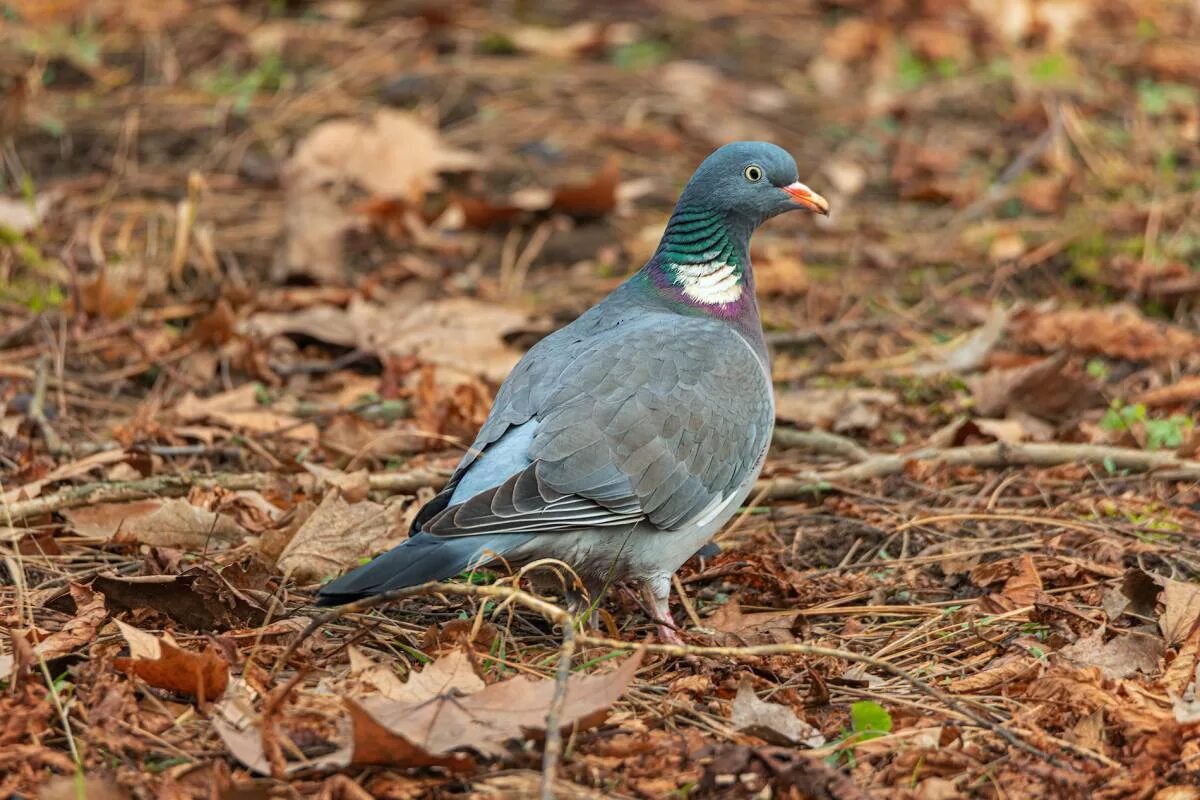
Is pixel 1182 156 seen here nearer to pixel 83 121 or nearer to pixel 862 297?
pixel 862 297

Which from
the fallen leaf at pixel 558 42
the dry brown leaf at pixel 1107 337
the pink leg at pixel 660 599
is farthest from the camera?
the fallen leaf at pixel 558 42

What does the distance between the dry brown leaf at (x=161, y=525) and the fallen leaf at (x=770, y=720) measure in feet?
4.85

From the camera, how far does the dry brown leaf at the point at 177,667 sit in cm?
292

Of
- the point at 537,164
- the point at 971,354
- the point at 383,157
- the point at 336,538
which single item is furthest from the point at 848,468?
the point at 537,164

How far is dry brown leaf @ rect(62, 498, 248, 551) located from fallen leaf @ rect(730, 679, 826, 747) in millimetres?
1477

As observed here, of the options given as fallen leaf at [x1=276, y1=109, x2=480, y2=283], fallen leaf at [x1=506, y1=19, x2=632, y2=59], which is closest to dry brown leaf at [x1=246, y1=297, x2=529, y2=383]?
fallen leaf at [x1=276, y1=109, x2=480, y2=283]

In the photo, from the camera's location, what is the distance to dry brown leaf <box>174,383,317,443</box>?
4.84 m

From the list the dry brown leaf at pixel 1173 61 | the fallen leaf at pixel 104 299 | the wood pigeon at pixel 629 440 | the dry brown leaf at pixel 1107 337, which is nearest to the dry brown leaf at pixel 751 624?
the wood pigeon at pixel 629 440

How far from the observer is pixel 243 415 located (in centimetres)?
491

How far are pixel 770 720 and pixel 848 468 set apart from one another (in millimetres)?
1736

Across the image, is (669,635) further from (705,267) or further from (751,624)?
(705,267)

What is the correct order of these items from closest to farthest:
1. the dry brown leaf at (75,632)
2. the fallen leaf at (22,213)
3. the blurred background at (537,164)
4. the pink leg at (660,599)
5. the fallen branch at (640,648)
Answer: the fallen branch at (640,648), the dry brown leaf at (75,632), the pink leg at (660,599), the blurred background at (537,164), the fallen leaf at (22,213)

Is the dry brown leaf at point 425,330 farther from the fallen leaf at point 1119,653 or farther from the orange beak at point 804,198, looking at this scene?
the fallen leaf at point 1119,653

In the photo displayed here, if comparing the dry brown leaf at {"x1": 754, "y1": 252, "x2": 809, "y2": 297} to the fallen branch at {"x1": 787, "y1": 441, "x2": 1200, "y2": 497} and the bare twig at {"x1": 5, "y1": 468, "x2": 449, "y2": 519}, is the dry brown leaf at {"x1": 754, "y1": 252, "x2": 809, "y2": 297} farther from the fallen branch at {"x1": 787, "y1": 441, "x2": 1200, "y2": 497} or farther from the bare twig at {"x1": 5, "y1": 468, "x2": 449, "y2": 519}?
the bare twig at {"x1": 5, "y1": 468, "x2": 449, "y2": 519}
